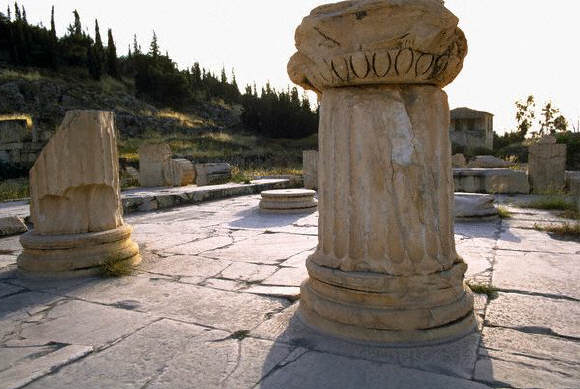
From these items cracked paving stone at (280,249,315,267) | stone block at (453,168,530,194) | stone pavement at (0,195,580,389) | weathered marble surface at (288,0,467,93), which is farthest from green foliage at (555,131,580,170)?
weathered marble surface at (288,0,467,93)

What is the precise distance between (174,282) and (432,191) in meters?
2.14

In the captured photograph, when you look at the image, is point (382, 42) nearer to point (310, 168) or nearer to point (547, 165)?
point (547, 165)

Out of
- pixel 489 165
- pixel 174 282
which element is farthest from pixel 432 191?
pixel 489 165

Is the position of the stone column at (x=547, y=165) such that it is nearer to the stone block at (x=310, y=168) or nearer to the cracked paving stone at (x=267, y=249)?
the stone block at (x=310, y=168)

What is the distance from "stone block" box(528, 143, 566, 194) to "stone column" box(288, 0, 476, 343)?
27.9 ft

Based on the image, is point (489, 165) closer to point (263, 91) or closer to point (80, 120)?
point (80, 120)

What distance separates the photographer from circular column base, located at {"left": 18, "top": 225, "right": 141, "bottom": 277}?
12.2 feet

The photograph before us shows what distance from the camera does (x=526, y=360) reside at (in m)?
2.08

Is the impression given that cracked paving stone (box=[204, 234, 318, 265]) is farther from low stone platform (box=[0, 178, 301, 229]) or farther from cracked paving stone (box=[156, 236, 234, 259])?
low stone platform (box=[0, 178, 301, 229])

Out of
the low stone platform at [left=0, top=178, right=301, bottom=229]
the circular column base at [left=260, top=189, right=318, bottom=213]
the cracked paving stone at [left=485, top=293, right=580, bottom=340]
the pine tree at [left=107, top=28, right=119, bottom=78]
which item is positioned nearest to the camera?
the cracked paving stone at [left=485, top=293, right=580, bottom=340]

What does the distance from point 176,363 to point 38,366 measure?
673 millimetres

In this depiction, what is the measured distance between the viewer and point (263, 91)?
39.2 meters

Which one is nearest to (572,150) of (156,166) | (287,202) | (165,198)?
(156,166)

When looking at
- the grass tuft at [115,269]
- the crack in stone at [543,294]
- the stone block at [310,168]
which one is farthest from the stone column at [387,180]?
the stone block at [310,168]
